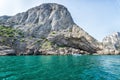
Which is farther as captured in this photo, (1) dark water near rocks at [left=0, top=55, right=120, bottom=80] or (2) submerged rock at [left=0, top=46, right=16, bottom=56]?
(2) submerged rock at [left=0, top=46, right=16, bottom=56]

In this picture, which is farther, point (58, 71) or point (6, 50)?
point (6, 50)

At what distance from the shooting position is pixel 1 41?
14675 centimetres

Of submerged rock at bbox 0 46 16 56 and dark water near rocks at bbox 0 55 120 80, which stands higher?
submerged rock at bbox 0 46 16 56

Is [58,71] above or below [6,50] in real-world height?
below

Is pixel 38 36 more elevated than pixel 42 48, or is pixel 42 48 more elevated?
pixel 38 36

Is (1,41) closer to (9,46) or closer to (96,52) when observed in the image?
(9,46)

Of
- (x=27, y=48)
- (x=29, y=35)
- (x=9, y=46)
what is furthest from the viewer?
(x=29, y=35)

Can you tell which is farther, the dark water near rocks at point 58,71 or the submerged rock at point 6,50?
the submerged rock at point 6,50

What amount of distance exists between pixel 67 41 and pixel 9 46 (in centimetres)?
6172

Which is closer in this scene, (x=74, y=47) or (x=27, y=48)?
(x=27, y=48)

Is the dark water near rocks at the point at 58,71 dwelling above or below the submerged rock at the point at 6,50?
below

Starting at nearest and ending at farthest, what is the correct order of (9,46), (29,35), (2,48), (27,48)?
(2,48) → (9,46) → (27,48) → (29,35)

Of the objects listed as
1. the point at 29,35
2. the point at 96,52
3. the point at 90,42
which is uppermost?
the point at 29,35

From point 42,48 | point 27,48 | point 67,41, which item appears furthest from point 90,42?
point 27,48
